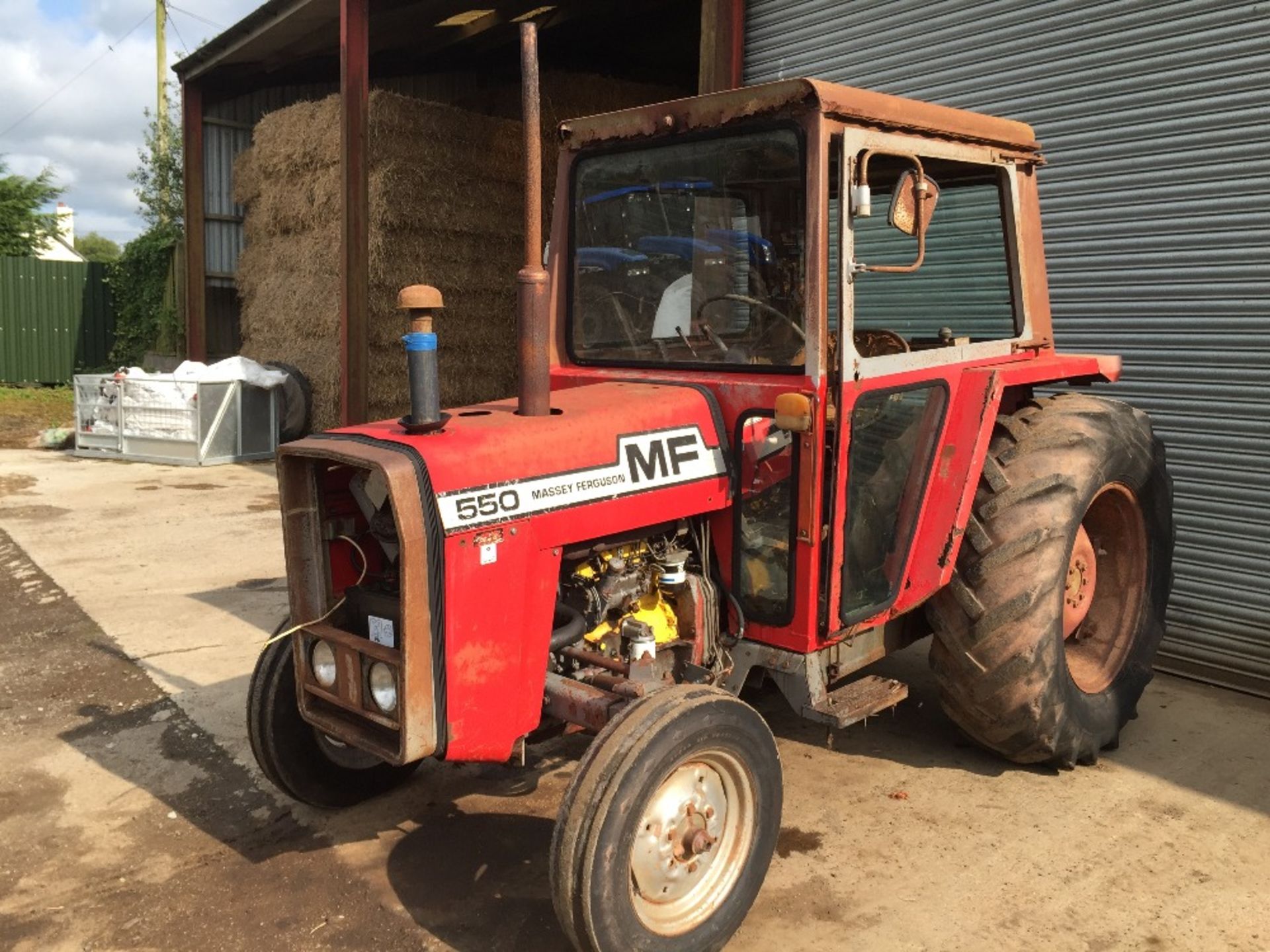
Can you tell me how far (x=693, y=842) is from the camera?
2711 mm

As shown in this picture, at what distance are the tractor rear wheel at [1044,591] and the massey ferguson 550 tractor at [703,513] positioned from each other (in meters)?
0.01

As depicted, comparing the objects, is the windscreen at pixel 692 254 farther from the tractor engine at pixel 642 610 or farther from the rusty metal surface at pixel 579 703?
the rusty metal surface at pixel 579 703

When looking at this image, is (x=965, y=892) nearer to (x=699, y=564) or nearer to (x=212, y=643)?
(x=699, y=564)

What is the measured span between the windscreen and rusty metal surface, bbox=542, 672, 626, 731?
1.06 metres

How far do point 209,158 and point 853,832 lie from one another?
563 inches

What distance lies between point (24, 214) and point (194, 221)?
10935 millimetres

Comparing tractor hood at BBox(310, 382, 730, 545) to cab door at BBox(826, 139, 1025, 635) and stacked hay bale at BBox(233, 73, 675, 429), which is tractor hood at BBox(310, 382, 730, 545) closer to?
cab door at BBox(826, 139, 1025, 635)

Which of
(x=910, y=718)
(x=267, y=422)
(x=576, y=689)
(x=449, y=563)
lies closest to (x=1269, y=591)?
(x=910, y=718)

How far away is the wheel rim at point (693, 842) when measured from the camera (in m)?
2.67

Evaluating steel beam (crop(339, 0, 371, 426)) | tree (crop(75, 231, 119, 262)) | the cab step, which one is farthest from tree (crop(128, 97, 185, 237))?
tree (crop(75, 231, 119, 262))

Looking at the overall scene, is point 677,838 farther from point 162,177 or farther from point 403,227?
point 162,177

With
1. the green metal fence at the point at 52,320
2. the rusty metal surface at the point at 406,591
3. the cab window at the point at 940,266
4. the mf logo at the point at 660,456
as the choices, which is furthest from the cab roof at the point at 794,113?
the green metal fence at the point at 52,320

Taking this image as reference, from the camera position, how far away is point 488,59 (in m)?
13.6

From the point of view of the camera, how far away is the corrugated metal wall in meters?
4.67
